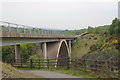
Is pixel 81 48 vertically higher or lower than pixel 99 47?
lower

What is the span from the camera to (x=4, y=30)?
Answer: 1156cm

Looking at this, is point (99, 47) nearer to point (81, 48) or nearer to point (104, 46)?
point (104, 46)

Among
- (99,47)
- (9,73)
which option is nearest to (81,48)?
(99,47)

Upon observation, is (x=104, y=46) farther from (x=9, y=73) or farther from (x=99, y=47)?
(x=9, y=73)

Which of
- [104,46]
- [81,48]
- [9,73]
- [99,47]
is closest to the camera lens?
[9,73]

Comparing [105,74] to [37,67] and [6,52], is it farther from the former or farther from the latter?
[6,52]

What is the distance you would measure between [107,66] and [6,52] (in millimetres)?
30714

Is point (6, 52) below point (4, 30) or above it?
below

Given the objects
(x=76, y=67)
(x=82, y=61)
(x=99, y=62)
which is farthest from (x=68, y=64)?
(x=99, y=62)

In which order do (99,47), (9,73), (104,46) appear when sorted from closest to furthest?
(9,73), (104,46), (99,47)

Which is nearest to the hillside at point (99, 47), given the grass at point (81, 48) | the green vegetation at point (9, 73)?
the grass at point (81, 48)

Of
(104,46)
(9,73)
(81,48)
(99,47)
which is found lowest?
(9,73)

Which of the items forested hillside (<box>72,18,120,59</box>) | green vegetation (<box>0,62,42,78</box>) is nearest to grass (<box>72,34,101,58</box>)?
forested hillside (<box>72,18,120,59</box>)

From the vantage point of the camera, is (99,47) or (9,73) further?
(99,47)
